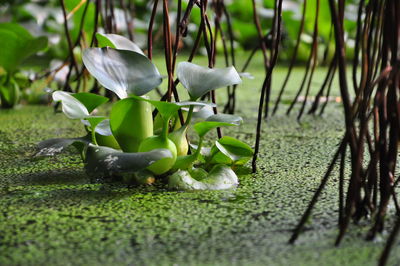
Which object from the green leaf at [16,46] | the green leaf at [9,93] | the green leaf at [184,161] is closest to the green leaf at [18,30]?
the green leaf at [16,46]

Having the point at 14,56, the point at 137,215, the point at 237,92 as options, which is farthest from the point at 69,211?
the point at 237,92

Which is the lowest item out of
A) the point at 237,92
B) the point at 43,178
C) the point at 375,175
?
the point at 237,92

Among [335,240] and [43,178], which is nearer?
[335,240]

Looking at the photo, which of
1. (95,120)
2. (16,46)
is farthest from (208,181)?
(16,46)

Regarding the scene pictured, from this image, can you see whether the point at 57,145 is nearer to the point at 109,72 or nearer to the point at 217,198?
the point at 109,72

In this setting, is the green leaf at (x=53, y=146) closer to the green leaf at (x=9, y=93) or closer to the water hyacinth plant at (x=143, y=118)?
the water hyacinth plant at (x=143, y=118)

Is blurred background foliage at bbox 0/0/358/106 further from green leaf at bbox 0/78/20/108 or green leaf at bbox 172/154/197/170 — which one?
green leaf at bbox 172/154/197/170
